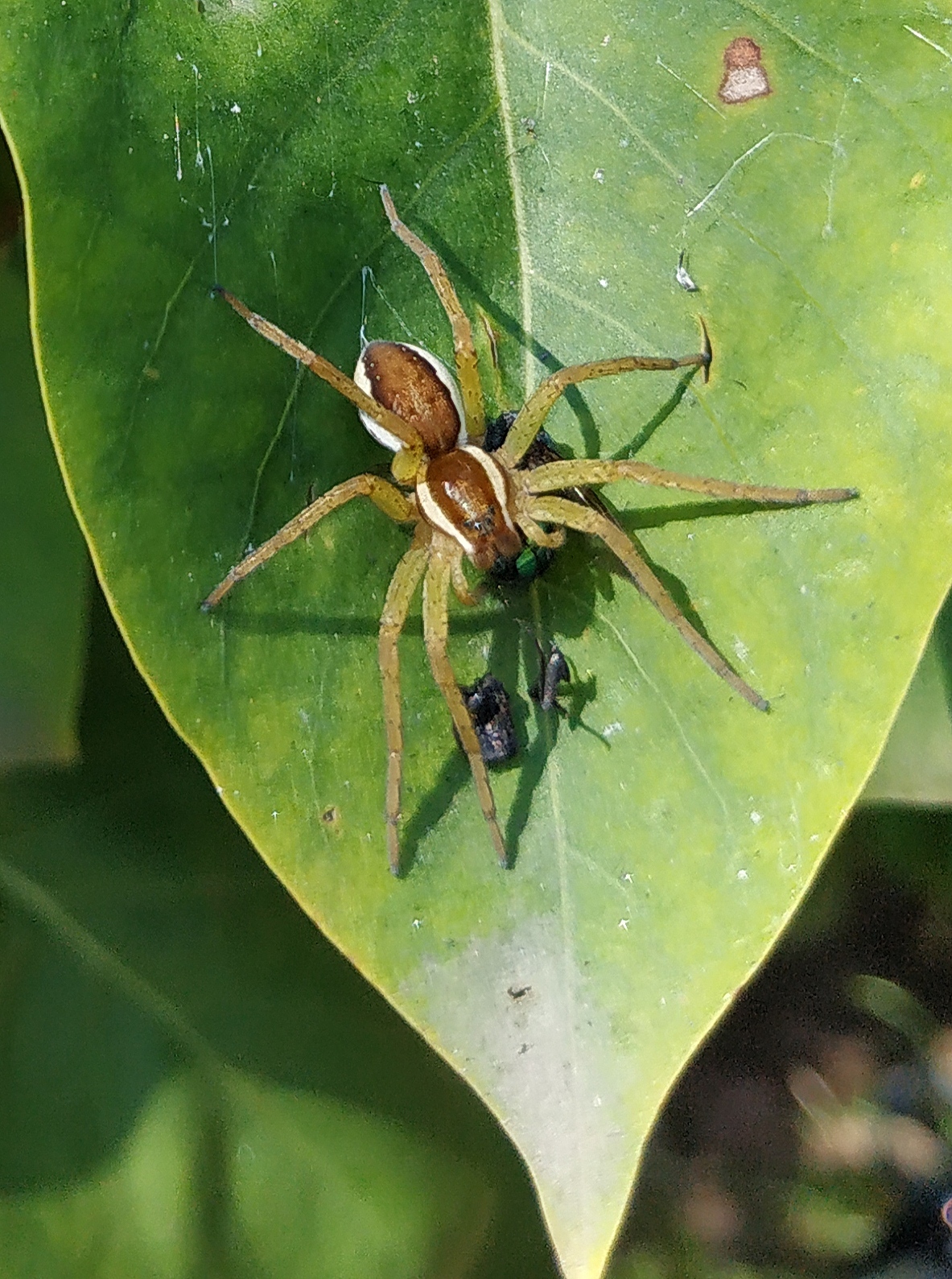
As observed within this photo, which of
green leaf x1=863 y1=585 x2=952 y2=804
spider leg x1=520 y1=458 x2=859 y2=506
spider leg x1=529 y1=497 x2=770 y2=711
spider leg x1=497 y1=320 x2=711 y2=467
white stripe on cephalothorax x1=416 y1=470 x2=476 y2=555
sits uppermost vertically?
spider leg x1=497 y1=320 x2=711 y2=467

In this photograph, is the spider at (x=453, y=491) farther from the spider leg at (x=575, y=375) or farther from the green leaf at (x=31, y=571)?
the green leaf at (x=31, y=571)

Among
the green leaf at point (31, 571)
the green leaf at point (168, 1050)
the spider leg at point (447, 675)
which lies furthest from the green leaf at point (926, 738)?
the green leaf at point (31, 571)

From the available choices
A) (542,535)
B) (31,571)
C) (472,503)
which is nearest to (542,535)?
(542,535)

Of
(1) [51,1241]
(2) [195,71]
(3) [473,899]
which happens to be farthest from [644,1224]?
(2) [195,71]

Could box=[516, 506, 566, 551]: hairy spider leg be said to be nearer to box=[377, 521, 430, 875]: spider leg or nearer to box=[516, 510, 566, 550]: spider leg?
box=[516, 510, 566, 550]: spider leg

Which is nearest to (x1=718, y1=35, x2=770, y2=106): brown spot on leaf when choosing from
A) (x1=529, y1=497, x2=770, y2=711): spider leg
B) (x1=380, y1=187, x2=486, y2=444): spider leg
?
(x1=380, y1=187, x2=486, y2=444): spider leg

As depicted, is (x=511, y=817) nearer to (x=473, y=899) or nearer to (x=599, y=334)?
(x=473, y=899)

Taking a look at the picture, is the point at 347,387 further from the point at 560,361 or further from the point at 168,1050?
the point at 168,1050
